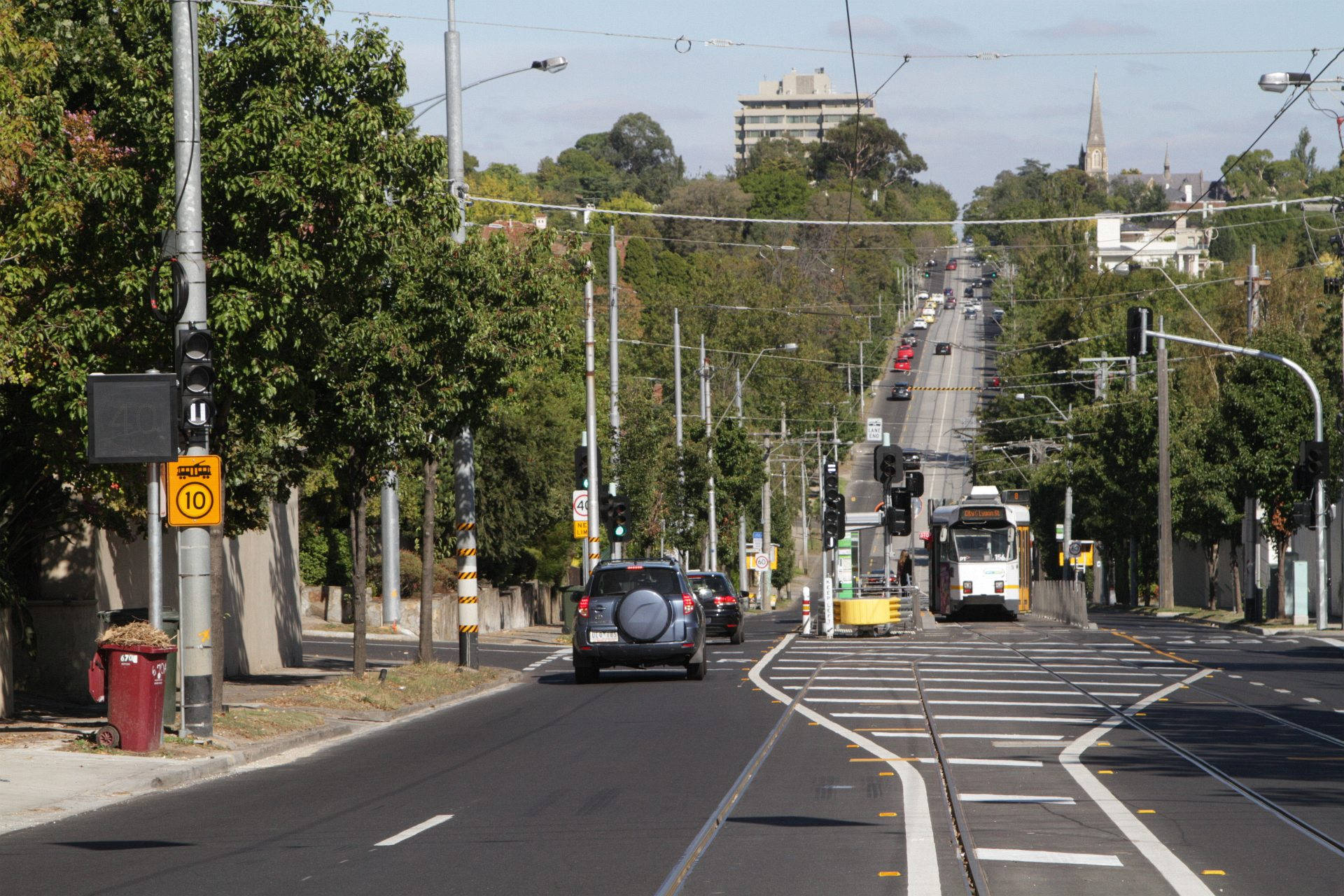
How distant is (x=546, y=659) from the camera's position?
3281cm

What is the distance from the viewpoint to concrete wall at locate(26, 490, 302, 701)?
811 inches

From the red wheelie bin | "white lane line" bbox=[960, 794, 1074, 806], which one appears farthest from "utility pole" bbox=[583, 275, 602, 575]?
"white lane line" bbox=[960, 794, 1074, 806]

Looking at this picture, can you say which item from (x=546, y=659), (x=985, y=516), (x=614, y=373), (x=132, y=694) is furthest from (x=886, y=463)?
(x=132, y=694)

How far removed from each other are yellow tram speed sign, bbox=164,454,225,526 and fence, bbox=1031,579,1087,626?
30.1 m

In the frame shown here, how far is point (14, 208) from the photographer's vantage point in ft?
53.3

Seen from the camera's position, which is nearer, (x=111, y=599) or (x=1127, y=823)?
(x=1127, y=823)

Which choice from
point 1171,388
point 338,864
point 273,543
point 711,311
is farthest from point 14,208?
point 711,311

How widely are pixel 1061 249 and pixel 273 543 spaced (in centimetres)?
11311

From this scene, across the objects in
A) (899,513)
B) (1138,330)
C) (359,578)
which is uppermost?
(1138,330)

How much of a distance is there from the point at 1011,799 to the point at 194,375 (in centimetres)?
863

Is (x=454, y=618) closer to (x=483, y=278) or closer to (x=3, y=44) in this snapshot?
(x=483, y=278)

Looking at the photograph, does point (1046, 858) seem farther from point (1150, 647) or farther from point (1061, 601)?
point (1061, 601)

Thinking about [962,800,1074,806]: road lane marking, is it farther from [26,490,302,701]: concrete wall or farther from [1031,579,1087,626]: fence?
[1031,579,1087,626]: fence

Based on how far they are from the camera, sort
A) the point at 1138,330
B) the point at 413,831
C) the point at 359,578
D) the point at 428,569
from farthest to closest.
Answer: the point at 1138,330
the point at 428,569
the point at 359,578
the point at 413,831
